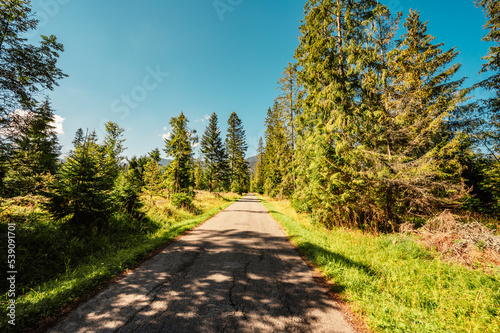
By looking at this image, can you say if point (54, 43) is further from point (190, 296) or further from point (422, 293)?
point (422, 293)

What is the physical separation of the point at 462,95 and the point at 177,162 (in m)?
22.4

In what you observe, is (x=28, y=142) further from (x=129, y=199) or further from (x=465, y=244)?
(x=465, y=244)

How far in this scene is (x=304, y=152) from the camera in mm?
9883

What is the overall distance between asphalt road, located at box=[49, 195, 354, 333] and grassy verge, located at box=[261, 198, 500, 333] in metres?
0.63

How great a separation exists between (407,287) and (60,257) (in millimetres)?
9190

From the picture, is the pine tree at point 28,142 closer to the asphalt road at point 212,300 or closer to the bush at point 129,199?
the bush at point 129,199

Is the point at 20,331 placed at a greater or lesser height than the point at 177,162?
lesser

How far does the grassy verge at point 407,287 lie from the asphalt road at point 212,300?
626 millimetres

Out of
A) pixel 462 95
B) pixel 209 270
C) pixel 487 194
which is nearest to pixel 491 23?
pixel 462 95

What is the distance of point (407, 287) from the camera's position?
364 cm

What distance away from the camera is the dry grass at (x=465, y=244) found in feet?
15.0

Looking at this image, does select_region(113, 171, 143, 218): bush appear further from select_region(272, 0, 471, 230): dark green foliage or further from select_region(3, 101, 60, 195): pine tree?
select_region(272, 0, 471, 230): dark green foliage

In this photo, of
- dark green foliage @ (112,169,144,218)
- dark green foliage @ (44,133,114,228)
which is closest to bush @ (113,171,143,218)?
dark green foliage @ (112,169,144,218)

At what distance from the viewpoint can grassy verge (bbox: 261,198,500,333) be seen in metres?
2.76
